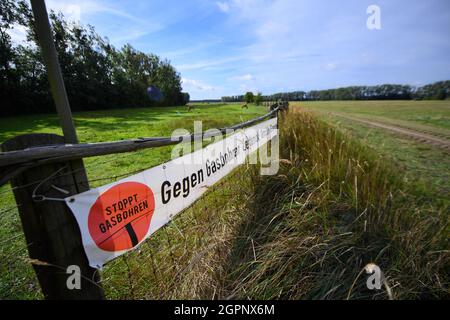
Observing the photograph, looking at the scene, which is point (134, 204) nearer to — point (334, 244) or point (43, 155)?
point (43, 155)

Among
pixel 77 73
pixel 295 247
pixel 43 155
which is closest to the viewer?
pixel 43 155

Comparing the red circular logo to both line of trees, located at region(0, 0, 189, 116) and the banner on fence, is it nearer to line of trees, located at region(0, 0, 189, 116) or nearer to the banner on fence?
the banner on fence

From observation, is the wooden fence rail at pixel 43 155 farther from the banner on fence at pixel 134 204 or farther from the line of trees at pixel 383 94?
the line of trees at pixel 383 94

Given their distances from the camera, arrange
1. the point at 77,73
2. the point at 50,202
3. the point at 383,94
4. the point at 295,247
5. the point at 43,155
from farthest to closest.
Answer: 1. the point at 383,94
2. the point at 77,73
3. the point at 295,247
4. the point at 50,202
5. the point at 43,155

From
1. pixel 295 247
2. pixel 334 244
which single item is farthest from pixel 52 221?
pixel 334 244

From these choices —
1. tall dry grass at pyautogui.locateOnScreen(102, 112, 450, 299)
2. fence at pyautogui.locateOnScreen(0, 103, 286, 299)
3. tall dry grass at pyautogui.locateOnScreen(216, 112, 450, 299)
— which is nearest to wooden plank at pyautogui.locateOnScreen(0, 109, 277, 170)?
fence at pyautogui.locateOnScreen(0, 103, 286, 299)

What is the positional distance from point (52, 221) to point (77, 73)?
57459 mm

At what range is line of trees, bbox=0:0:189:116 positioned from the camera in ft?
118

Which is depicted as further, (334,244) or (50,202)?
(334,244)

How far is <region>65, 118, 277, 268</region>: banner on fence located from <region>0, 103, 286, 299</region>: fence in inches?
3.7

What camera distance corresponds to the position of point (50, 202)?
1352mm

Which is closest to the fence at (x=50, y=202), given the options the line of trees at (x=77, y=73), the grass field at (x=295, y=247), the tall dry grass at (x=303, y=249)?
the grass field at (x=295, y=247)

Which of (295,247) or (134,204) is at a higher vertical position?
(134,204)

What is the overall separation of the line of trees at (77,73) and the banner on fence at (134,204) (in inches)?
1315
